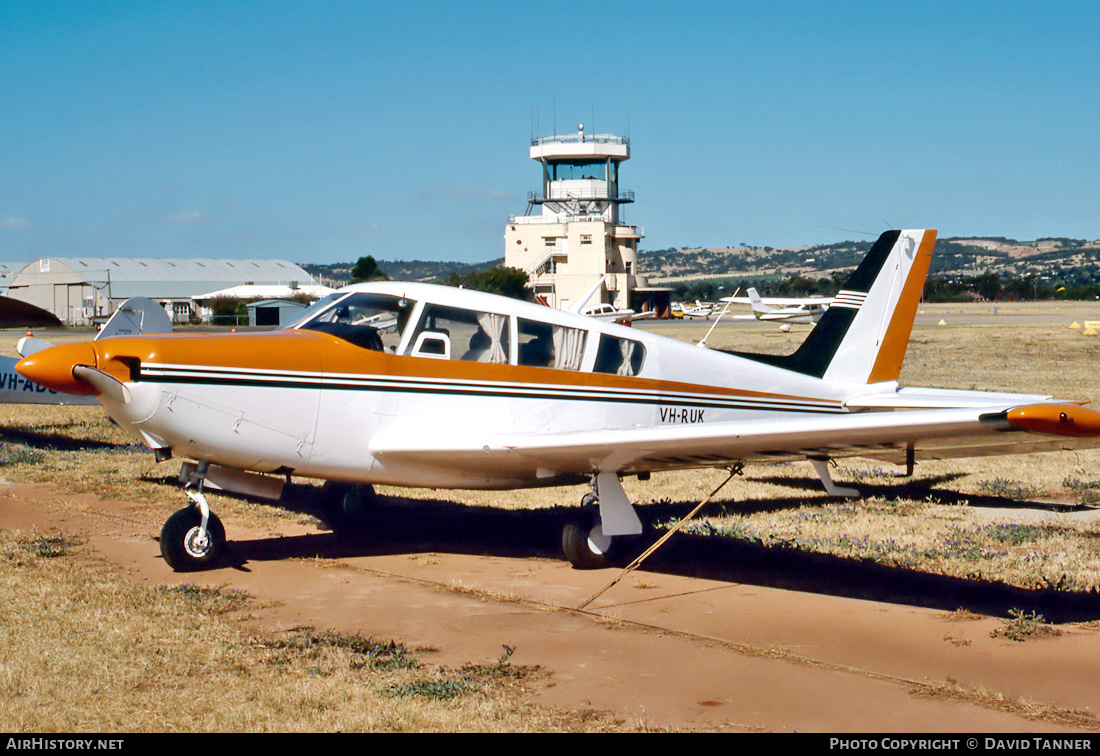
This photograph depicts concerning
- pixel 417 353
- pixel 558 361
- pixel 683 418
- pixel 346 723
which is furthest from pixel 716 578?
pixel 346 723

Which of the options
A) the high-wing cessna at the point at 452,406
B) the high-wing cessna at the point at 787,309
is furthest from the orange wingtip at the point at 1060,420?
the high-wing cessna at the point at 787,309

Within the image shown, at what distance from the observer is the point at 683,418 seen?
8656 mm

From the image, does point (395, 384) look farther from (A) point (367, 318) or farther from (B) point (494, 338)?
(B) point (494, 338)

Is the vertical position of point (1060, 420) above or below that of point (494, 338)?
below

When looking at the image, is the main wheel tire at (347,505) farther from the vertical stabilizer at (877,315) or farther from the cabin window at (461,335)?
the vertical stabilizer at (877,315)

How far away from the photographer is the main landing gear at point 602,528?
767cm

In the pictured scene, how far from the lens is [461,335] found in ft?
25.6

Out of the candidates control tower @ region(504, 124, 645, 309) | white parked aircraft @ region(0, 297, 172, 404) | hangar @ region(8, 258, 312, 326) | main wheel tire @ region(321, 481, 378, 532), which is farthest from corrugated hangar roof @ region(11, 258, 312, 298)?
main wheel tire @ region(321, 481, 378, 532)

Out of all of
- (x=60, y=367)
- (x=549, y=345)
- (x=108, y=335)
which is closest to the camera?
(x=60, y=367)

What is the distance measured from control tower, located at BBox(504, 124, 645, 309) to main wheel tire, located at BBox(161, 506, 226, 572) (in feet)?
230

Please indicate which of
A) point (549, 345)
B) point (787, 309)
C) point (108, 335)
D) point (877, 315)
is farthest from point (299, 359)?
point (787, 309)

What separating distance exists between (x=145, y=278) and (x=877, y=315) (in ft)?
332

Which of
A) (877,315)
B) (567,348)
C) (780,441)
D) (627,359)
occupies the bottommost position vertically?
(780,441)

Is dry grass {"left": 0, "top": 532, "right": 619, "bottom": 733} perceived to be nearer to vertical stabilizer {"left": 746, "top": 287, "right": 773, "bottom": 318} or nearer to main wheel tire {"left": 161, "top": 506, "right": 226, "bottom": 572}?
main wheel tire {"left": 161, "top": 506, "right": 226, "bottom": 572}
